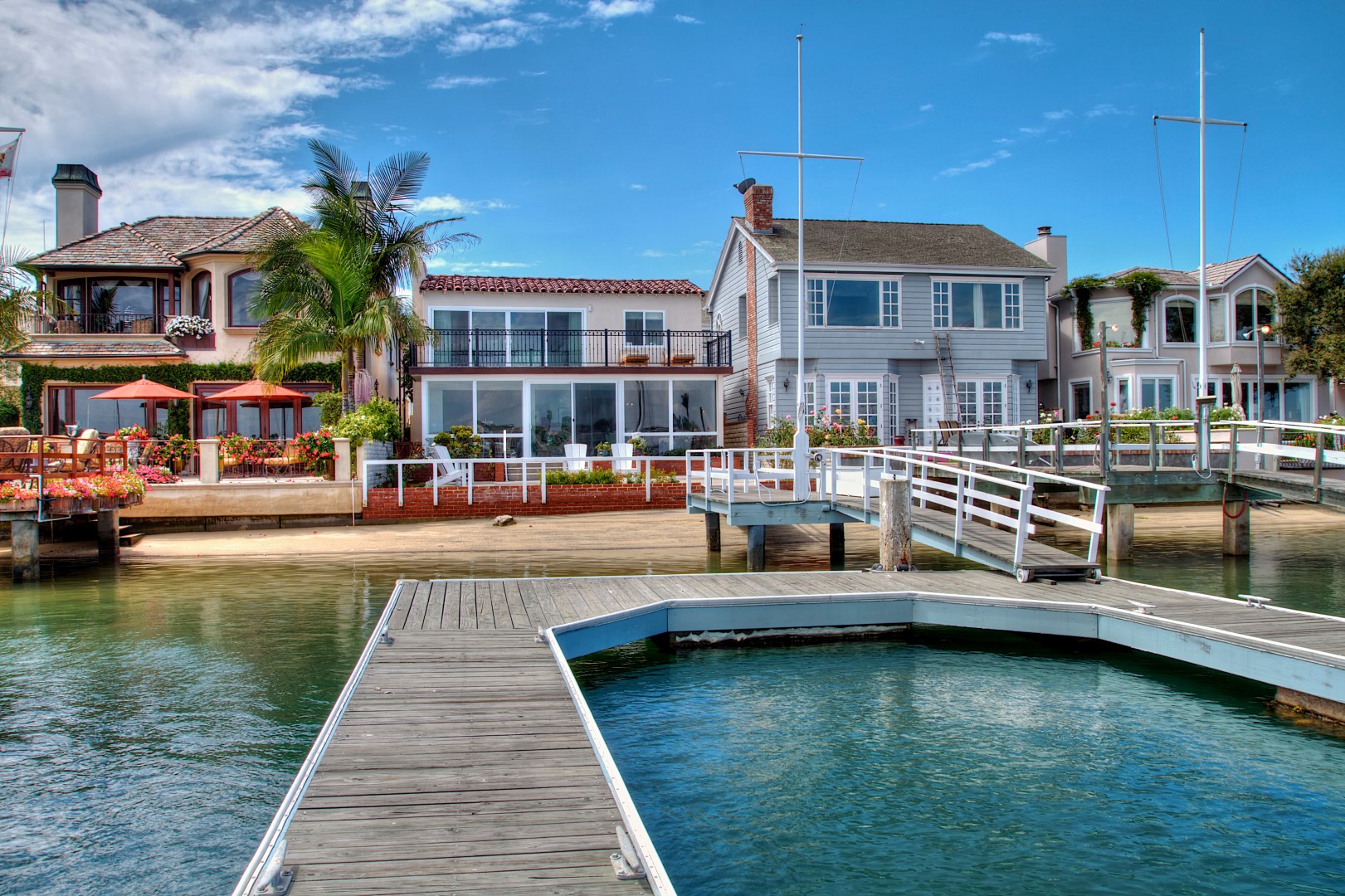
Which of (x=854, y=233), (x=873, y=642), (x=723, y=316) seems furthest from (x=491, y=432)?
(x=873, y=642)

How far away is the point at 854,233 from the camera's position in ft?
103

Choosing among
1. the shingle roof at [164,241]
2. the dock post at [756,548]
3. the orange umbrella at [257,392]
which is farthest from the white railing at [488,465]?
the shingle roof at [164,241]

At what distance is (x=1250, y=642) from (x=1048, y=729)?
6.75 ft

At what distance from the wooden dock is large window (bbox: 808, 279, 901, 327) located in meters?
17.6

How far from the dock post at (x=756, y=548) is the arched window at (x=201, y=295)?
21.0 metres

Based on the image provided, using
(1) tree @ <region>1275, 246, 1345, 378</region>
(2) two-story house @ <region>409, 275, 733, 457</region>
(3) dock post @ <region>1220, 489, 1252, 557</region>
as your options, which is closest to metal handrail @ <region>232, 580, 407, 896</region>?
(3) dock post @ <region>1220, 489, 1252, 557</region>

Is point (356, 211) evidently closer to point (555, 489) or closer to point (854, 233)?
point (555, 489)

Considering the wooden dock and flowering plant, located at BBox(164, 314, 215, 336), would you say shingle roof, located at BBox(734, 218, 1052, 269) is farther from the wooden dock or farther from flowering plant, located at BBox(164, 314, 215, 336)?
the wooden dock

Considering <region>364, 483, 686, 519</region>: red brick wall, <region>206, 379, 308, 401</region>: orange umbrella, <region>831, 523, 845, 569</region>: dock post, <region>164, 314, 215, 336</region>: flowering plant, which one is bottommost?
<region>831, 523, 845, 569</region>: dock post

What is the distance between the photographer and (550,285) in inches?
1275

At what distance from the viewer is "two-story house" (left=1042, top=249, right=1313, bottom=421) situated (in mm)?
32906

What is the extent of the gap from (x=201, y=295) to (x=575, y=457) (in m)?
14.0

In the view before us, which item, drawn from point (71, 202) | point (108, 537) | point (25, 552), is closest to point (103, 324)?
point (71, 202)

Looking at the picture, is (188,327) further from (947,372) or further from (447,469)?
(947,372)
